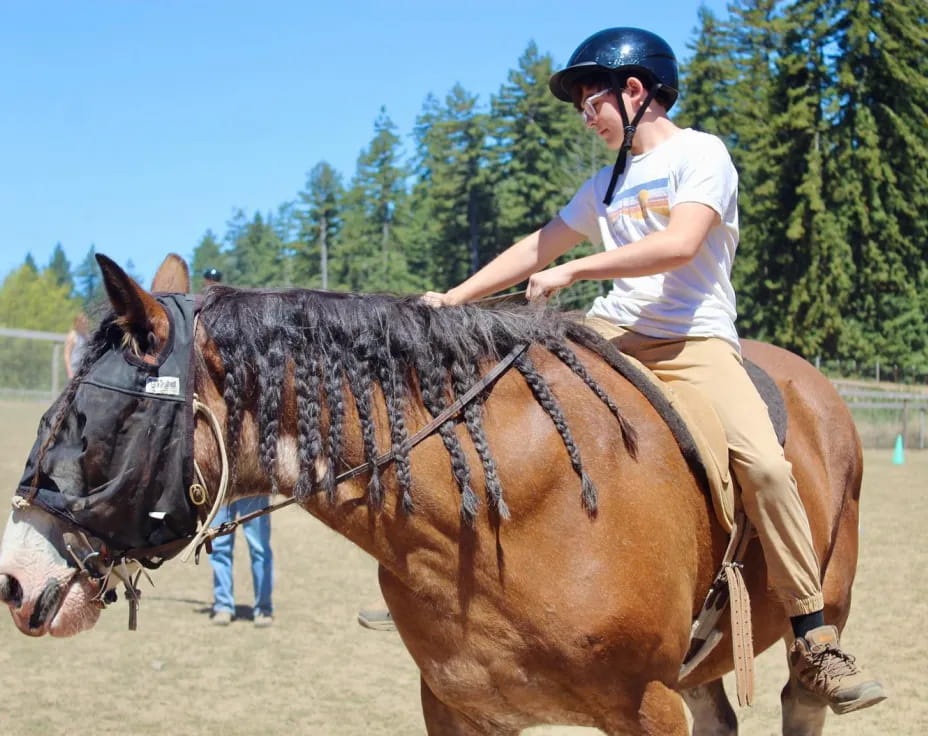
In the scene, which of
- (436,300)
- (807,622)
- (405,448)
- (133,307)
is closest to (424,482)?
(405,448)

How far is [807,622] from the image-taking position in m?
3.53

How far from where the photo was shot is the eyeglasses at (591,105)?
137 inches

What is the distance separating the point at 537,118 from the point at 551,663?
51366 millimetres

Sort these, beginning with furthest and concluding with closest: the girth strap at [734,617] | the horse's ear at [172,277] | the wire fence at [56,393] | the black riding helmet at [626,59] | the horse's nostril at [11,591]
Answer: the wire fence at [56,393], the black riding helmet at [626,59], the girth strap at [734,617], the horse's ear at [172,277], the horse's nostril at [11,591]

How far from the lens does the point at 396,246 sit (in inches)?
2643

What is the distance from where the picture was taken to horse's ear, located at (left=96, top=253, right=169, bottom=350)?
2533 mm

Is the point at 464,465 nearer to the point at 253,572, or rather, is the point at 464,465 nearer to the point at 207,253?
the point at 253,572

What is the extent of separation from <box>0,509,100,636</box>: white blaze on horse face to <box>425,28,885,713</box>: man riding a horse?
138cm

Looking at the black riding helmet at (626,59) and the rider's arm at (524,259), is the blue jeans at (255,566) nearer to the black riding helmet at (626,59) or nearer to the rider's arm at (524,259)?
the rider's arm at (524,259)

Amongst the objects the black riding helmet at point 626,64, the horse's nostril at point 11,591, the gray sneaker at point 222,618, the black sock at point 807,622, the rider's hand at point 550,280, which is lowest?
the gray sneaker at point 222,618

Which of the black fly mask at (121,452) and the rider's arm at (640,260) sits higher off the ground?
the rider's arm at (640,260)

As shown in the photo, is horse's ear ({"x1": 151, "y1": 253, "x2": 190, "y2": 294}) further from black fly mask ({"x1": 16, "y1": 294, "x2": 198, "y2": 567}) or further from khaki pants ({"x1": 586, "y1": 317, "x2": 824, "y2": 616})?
khaki pants ({"x1": 586, "y1": 317, "x2": 824, "y2": 616})

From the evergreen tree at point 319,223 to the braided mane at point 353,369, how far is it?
64.8 m

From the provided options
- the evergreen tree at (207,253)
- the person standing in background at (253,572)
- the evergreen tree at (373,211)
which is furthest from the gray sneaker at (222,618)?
the evergreen tree at (207,253)
